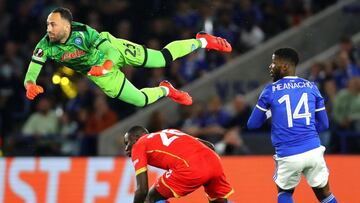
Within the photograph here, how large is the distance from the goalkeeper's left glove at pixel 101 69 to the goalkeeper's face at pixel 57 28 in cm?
54

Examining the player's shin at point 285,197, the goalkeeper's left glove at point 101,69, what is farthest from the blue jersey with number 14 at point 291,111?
the goalkeeper's left glove at point 101,69

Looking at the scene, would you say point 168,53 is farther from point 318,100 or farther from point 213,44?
point 318,100

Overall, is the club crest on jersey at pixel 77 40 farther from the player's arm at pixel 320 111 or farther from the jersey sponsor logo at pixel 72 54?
the player's arm at pixel 320 111

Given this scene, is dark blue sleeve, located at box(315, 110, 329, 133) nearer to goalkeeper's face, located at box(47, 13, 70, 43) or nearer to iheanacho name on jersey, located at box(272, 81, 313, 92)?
iheanacho name on jersey, located at box(272, 81, 313, 92)

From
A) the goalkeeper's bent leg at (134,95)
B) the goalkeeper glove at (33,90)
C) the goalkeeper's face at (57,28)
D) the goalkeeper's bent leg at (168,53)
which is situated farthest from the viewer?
the goalkeeper's bent leg at (168,53)

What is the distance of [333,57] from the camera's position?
1591 cm

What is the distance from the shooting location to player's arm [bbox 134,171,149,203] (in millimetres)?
9109

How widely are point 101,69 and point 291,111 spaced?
71.1 inches

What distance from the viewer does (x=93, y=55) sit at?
399 inches

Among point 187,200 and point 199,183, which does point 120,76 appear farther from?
point 187,200

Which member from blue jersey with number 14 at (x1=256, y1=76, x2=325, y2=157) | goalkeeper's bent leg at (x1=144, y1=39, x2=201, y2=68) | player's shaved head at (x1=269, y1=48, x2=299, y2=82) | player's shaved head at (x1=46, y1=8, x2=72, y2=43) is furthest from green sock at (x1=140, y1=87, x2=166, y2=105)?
player's shaved head at (x1=269, y1=48, x2=299, y2=82)

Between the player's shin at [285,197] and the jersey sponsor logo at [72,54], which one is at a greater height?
the jersey sponsor logo at [72,54]

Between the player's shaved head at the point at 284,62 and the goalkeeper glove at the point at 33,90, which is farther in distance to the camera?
the goalkeeper glove at the point at 33,90

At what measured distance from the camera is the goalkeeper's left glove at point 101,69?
9500mm
